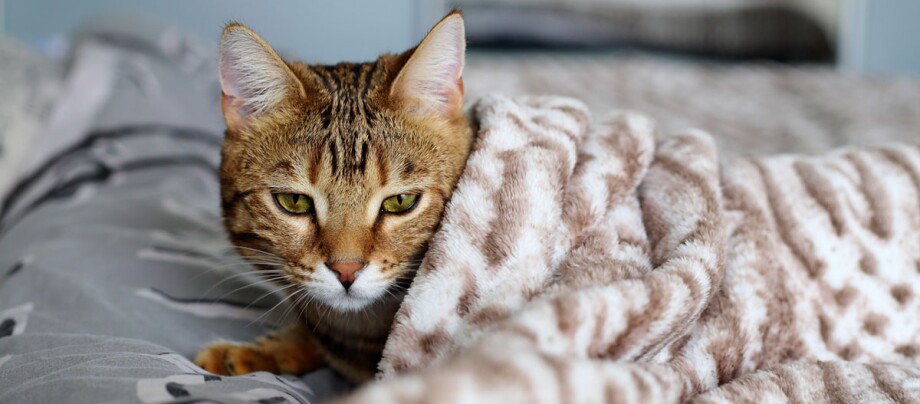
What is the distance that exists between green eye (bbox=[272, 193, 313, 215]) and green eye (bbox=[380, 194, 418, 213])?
11 cm

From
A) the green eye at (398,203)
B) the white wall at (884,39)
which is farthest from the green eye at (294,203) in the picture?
the white wall at (884,39)

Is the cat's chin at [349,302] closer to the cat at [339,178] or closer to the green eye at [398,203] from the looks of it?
the cat at [339,178]

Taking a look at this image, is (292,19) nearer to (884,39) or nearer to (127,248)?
(127,248)

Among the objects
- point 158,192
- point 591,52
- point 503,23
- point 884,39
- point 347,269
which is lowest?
point 884,39

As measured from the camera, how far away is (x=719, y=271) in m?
0.78

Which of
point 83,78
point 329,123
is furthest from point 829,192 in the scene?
point 83,78

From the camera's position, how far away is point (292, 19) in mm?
3520

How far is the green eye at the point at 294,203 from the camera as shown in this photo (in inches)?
36.6

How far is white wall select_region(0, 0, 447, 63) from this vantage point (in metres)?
3.33

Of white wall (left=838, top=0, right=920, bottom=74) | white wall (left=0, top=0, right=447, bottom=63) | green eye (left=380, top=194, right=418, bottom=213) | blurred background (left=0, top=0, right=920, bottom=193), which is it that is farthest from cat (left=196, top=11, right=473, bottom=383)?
white wall (left=838, top=0, right=920, bottom=74)

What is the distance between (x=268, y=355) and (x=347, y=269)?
0.25 meters

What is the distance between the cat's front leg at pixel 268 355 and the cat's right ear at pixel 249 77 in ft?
1.09

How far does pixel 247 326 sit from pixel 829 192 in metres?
0.94

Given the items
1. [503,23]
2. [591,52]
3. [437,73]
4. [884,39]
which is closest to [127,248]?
[437,73]
